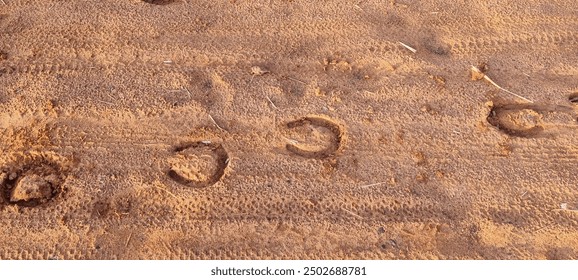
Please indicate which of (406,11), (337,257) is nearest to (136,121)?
(337,257)

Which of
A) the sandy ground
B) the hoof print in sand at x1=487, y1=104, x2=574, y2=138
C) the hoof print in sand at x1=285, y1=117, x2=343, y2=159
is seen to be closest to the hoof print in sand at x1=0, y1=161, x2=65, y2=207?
the sandy ground

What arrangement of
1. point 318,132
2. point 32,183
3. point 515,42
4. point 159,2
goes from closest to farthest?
point 32,183
point 318,132
point 515,42
point 159,2

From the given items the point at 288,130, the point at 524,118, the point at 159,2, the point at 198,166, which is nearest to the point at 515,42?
the point at 524,118

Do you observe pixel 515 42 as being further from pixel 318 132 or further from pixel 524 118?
pixel 318 132

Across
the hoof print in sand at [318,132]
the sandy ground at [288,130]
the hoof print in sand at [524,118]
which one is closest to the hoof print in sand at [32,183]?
the sandy ground at [288,130]

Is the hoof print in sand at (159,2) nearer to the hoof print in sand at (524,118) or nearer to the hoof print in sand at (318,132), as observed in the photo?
the hoof print in sand at (318,132)

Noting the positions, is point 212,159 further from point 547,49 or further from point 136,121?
point 547,49
